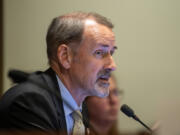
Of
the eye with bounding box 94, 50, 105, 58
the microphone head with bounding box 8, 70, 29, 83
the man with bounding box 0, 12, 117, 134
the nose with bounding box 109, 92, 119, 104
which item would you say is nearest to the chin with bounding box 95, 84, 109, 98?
the man with bounding box 0, 12, 117, 134

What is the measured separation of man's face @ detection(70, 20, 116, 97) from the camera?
4.67ft

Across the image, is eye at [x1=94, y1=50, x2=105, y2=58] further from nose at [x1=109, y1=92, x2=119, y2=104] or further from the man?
nose at [x1=109, y1=92, x2=119, y2=104]

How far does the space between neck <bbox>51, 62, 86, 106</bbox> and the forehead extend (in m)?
0.18

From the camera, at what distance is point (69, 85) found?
4.58 ft

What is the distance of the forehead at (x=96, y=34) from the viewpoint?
1.43 m

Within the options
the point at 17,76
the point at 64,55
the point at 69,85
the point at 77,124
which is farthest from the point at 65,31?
the point at 17,76

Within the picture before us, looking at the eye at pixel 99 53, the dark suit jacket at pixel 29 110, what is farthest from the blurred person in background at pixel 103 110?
the dark suit jacket at pixel 29 110

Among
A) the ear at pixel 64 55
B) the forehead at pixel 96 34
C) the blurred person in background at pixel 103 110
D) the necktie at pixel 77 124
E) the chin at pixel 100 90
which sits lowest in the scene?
the blurred person in background at pixel 103 110

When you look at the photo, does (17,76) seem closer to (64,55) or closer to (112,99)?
(64,55)

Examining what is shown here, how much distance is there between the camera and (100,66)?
4.69 feet

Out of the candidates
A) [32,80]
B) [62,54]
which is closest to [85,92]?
[62,54]

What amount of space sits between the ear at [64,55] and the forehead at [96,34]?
0.09 metres

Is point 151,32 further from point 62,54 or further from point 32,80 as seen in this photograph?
point 32,80

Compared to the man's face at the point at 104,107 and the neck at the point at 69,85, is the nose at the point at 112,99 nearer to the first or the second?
the man's face at the point at 104,107
